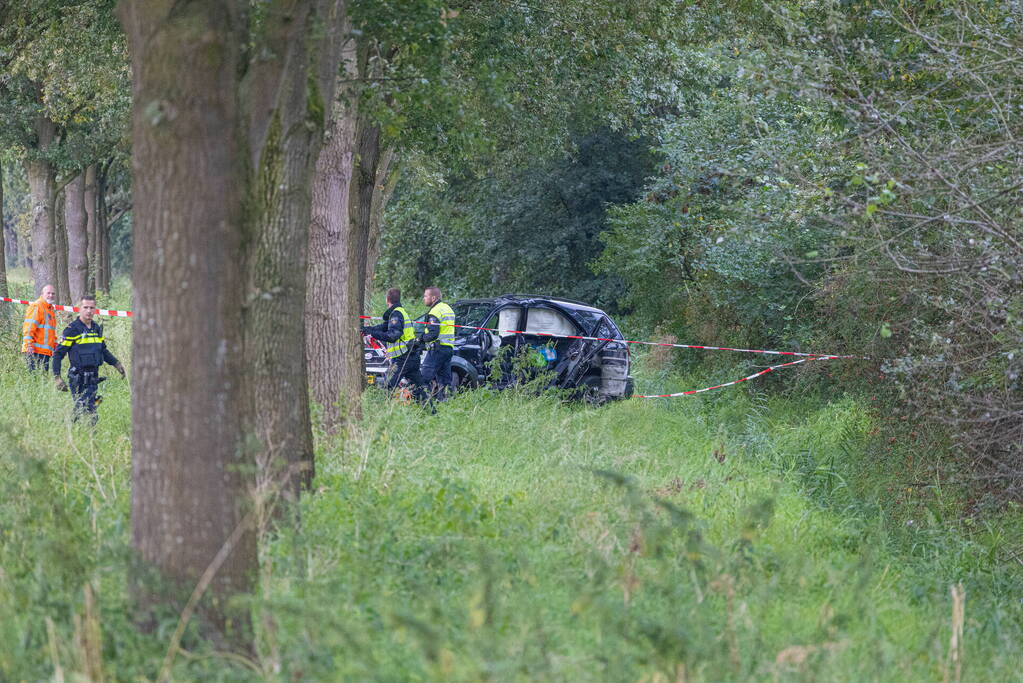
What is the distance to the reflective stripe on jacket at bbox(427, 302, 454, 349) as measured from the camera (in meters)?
14.0

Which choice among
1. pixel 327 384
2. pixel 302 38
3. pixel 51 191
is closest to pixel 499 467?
pixel 327 384

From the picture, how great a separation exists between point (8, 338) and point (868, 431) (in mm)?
12405

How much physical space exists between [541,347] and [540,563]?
29.2ft

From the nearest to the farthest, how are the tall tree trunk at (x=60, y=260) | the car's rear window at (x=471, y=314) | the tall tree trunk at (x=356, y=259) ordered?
the tall tree trunk at (x=356, y=259) < the car's rear window at (x=471, y=314) < the tall tree trunk at (x=60, y=260)

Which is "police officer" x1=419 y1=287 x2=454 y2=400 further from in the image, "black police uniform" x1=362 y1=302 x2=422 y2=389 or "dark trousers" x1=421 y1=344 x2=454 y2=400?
"black police uniform" x1=362 y1=302 x2=422 y2=389

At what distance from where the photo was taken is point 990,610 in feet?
24.8

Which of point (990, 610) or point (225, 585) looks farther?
point (990, 610)

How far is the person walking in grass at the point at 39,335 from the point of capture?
1421 centimetres

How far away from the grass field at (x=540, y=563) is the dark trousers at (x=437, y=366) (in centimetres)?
202

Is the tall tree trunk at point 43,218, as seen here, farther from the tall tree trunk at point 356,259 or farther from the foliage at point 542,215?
the tall tree trunk at point 356,259

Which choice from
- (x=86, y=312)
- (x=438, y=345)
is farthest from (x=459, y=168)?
(x=86, y=312)

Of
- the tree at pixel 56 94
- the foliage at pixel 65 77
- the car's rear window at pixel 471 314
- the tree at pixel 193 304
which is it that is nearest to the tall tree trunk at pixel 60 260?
the tree at pixel 56 94

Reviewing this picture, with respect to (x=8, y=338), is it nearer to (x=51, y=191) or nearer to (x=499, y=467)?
(x=51, y=191)

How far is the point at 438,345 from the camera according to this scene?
1414 cm
